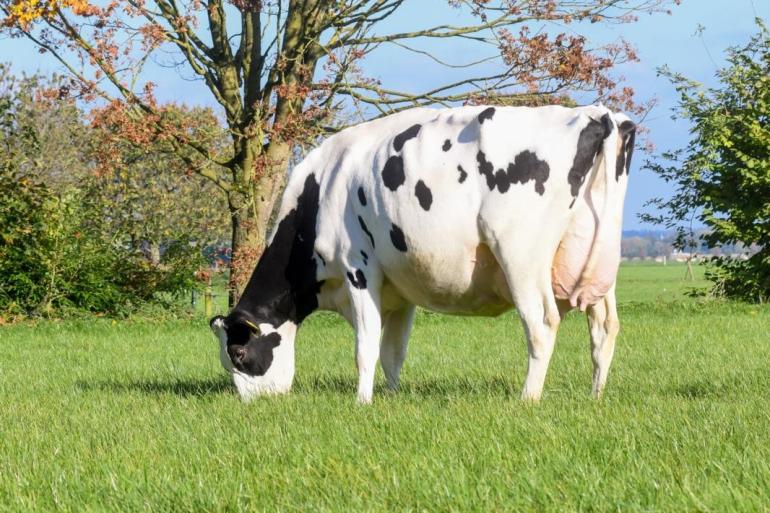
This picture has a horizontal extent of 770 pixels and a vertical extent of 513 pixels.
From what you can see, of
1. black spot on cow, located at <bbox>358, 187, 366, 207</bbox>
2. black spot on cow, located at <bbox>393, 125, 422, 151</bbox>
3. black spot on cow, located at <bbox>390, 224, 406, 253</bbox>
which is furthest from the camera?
black spot on cow, located at <bbox>358, 187, 366, 207</bbox>

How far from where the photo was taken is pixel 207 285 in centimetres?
2027

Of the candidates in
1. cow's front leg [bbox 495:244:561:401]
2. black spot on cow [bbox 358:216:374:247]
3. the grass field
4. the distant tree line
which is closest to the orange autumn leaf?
the distant tree line

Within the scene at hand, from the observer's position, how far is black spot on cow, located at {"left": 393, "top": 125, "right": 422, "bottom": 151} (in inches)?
312

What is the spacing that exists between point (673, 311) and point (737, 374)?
9030mm

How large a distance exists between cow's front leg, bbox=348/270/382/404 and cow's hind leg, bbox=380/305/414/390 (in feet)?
2.43

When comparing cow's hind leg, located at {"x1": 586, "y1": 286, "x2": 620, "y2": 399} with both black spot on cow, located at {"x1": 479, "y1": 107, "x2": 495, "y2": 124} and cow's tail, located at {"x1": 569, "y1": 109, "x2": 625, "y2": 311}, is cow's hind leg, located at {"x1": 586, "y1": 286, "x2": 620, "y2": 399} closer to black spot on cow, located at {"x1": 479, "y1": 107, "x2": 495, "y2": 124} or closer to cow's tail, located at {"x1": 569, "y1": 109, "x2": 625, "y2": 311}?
cow's tail, located at {"x1": 569, "y1": 109, "x2": 625, "y2": 311}

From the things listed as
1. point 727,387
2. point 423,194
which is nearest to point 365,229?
point 423,194

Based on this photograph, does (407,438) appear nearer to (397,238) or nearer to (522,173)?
(397,238)

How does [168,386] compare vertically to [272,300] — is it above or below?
below

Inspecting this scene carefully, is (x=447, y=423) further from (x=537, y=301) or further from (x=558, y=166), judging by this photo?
(x=558, y=166)

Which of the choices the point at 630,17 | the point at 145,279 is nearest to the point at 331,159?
the point at 630,17

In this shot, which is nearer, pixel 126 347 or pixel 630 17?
pixel 126 347

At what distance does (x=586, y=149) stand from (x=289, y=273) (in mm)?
2698

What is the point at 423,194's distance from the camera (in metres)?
7.64
